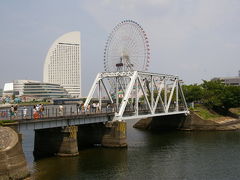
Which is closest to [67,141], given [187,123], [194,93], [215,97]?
[187,123]

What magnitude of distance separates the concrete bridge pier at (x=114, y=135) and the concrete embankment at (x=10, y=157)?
2098 centimetres

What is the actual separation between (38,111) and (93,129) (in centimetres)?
1408

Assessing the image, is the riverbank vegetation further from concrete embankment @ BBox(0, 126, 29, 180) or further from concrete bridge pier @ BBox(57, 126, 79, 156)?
concrete embankment @ BBox(0, 126, 29, 180)

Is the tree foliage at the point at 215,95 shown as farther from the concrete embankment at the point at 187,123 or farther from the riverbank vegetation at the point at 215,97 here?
the concrete embankment at the point at 187,123

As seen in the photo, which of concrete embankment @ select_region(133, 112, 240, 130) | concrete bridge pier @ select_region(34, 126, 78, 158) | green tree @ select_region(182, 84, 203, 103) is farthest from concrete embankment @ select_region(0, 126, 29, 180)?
green tree @ select_region(182, 84, 203, 103)

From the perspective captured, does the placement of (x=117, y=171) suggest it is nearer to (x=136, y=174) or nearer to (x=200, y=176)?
(x=136, y=174)

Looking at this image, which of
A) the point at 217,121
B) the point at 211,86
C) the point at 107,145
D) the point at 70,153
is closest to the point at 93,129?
the point at 107,145

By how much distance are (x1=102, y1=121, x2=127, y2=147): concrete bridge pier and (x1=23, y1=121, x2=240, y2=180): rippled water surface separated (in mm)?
1558

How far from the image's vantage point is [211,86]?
328ft

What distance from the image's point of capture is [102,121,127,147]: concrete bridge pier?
5184cm

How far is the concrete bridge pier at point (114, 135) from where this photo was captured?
170 ft

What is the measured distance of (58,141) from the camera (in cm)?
4456

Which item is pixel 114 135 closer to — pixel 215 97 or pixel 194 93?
pixel 215 97

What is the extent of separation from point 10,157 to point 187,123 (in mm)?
56683
